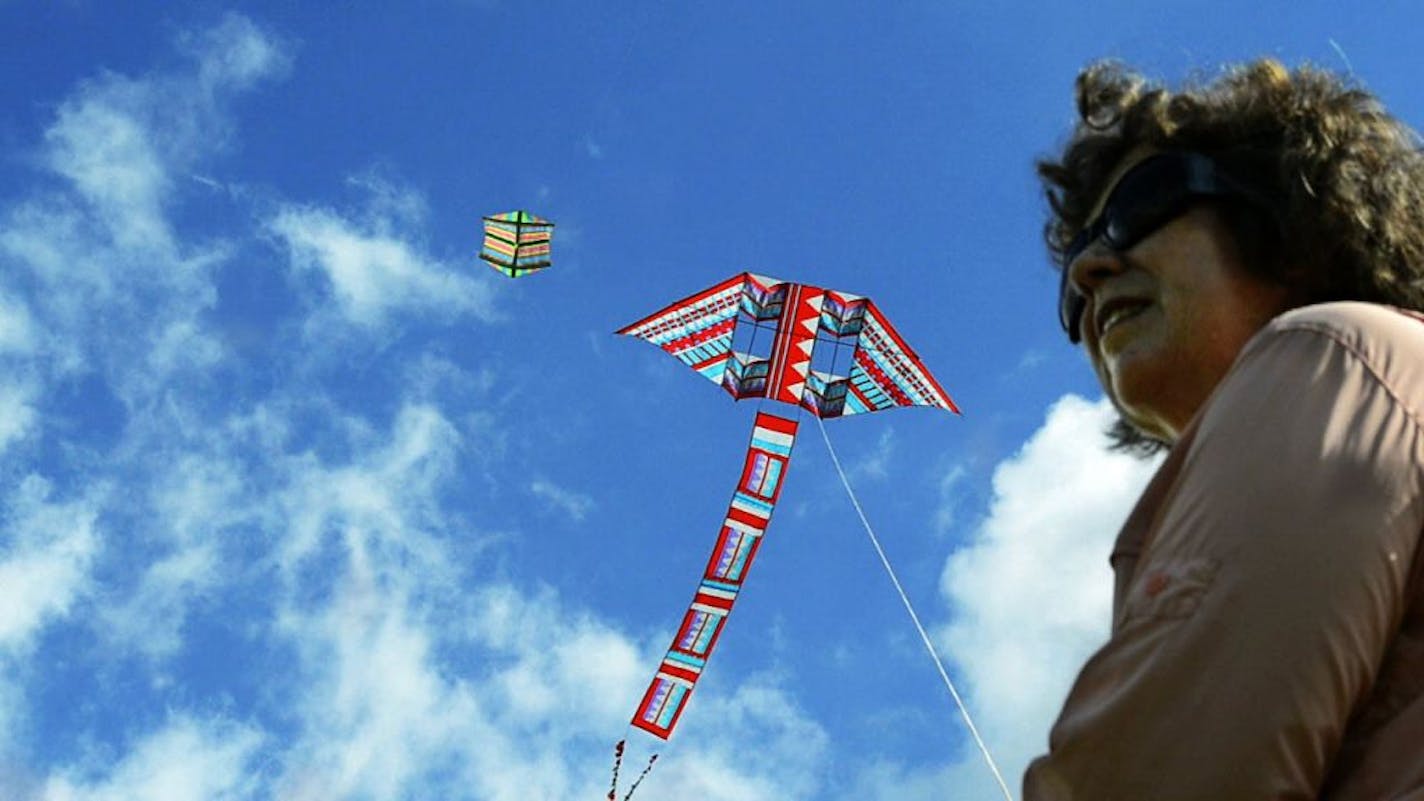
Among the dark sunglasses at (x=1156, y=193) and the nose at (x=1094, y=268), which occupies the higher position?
the dark sunglasses at (x=1156, y=193)

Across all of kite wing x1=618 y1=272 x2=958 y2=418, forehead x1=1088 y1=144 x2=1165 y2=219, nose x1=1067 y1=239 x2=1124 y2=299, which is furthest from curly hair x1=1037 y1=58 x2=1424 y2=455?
kite wing x1=618 y1=272 x2=958 y2=418

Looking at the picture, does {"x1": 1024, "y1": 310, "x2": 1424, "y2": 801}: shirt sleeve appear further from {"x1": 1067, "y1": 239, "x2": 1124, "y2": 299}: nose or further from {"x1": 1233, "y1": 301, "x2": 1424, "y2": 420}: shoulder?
{"x1": 1067, "y1": 239, "x2": 1124, "y2": 299}: nose

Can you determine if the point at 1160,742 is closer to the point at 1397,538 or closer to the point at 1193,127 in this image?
the point at 1397,538

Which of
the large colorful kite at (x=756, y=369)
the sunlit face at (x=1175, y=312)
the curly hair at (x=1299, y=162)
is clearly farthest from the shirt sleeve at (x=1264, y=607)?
the large colorful kite at (x=756, y=369)

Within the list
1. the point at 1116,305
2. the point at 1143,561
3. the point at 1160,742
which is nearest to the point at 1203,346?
the point at 1116,305

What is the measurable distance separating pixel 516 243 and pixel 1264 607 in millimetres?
14095

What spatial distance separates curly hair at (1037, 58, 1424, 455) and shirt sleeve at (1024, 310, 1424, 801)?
620 mm

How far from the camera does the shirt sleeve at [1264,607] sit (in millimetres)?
837

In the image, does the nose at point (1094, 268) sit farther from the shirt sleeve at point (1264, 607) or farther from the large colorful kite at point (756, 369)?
the large colorful kite at point (756, 369)

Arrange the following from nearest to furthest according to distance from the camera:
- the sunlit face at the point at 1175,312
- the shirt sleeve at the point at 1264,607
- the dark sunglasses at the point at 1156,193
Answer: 1. the shirt sleeve at the point at 1264,607
2. the sunlit face at the point at 1175,312
3. the dark sunglasses at the point at 1156,193

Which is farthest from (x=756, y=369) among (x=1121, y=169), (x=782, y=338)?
(x=1121, y=169)

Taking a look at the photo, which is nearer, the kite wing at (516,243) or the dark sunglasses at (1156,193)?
the dark sunglasses at (1156,193)

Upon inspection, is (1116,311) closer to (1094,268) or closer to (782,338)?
(1094,268)

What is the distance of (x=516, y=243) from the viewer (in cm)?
1466
